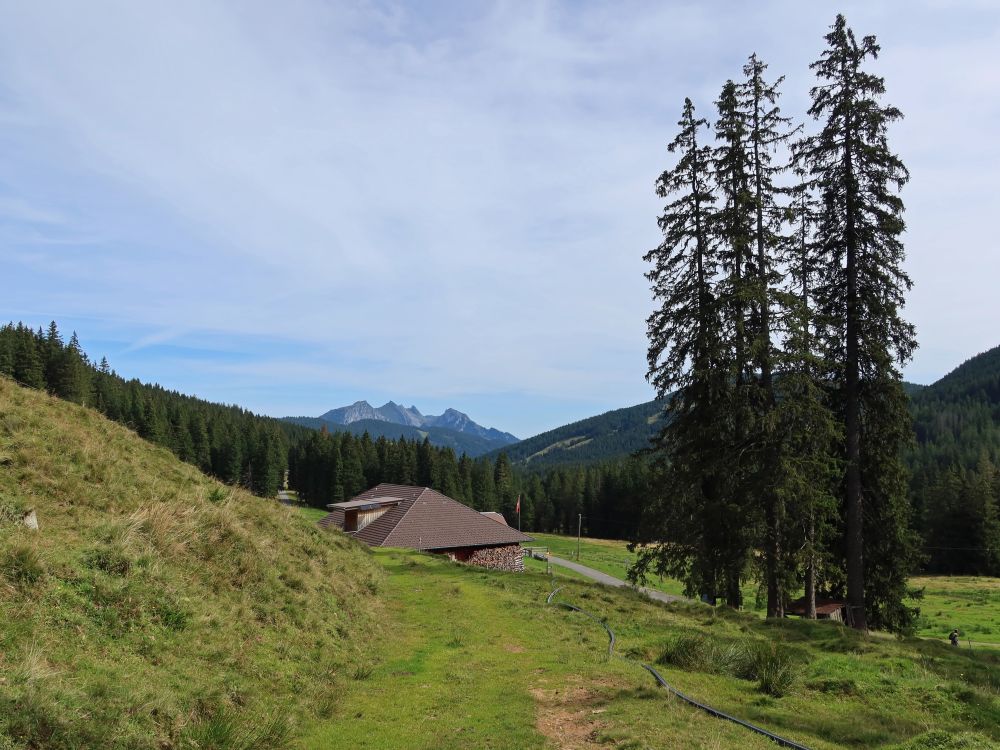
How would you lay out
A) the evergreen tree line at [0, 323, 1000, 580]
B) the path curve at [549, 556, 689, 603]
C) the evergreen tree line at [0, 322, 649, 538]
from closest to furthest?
the path curve at [549, 556, 689, 603] → the evergreen tree line at [0, 323, 1000, 580] → the evergreen tree line at [0, 322, 649, 538]

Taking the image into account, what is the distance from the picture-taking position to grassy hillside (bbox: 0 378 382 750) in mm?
6027

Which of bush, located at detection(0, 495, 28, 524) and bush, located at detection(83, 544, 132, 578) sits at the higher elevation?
bush, located at detection(0, 495, 28, 524)

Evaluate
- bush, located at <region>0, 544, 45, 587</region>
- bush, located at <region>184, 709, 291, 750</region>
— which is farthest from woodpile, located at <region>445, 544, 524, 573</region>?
bush, located at <region>0, 544, 45, 587</region>

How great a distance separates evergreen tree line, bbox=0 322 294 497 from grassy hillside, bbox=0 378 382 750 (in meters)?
80.2

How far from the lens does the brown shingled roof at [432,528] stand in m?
35.5

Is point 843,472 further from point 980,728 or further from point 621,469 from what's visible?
point 621,469

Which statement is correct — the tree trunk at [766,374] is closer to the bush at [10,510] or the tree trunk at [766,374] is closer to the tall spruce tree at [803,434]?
the tall spruce tree at [803,434]

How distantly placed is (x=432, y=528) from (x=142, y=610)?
29.6 meters

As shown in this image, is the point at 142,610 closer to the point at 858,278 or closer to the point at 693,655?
the point at 693,655

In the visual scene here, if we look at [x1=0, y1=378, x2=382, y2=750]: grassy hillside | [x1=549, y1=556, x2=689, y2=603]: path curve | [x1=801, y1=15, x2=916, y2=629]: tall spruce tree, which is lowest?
[x1=549, y1=556, x2=689, y2=603]: path curve

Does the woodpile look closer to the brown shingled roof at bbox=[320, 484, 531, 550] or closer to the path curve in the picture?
the brown shingled roof at bbox=[320, 484, 531, 550]

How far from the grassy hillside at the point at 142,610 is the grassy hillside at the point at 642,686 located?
1148mm

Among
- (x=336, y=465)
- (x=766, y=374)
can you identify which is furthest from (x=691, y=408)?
(x=336, y=465)

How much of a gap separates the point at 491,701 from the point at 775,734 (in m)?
4.28
